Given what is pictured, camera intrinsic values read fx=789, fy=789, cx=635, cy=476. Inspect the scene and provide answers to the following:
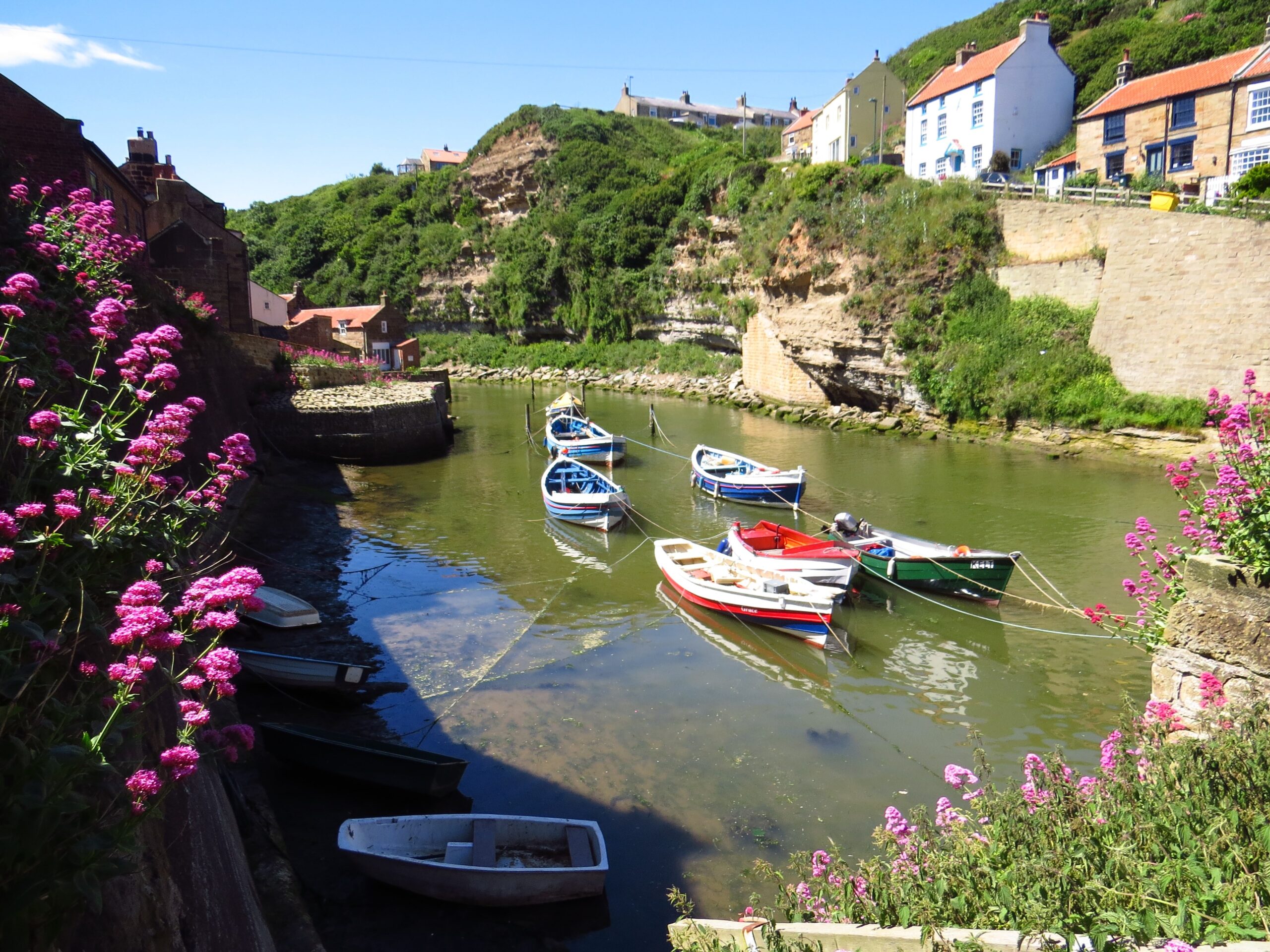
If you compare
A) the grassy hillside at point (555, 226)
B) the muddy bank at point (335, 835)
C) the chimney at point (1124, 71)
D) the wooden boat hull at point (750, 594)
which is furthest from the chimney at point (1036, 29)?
the muddy bank at point (335, 835)

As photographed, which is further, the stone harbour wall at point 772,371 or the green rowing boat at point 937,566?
the stone harbour wall at point 772,371

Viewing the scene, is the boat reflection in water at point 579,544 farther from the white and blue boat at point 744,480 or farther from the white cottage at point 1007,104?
the white cottage at point 1007,104

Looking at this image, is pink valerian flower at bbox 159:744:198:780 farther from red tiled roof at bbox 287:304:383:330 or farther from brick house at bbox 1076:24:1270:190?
red tiled roof at bbox 287:304:383:330

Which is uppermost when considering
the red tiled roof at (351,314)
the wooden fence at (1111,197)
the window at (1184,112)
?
the window at (1184,112)

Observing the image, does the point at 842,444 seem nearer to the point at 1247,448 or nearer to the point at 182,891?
the point at 1247,448

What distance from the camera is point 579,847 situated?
7355mm

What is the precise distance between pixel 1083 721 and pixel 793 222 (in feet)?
108

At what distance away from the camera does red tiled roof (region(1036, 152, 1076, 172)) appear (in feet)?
121

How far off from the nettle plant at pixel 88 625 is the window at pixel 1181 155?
1515 inches

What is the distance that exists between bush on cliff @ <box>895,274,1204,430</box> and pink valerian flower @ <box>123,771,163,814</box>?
2910 cm

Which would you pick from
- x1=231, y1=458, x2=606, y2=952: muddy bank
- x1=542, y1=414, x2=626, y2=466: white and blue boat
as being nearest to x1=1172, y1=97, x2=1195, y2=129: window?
x1=542, y1=414, x2=626, y2=466: white and blue boat

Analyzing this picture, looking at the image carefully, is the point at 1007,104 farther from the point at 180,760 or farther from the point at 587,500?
the point at 180,760

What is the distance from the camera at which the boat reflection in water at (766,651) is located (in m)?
12.0

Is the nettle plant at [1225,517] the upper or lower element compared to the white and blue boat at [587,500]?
upper
